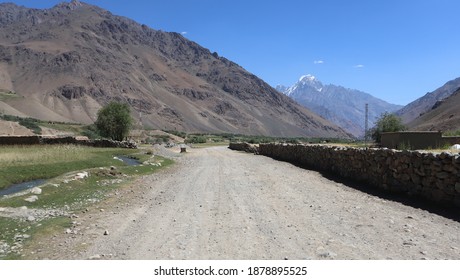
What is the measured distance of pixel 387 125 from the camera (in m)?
76.5

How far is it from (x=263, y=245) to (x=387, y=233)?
9.32 feet

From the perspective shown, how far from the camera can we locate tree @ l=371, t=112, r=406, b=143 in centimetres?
7576

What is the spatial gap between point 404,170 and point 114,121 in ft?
192

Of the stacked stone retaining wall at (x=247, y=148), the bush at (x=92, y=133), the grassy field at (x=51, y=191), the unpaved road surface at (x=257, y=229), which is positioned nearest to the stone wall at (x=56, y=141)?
the grassy field at (x=51, y=191)

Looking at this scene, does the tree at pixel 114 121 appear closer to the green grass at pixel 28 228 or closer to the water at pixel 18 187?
the water at pixel 18 187

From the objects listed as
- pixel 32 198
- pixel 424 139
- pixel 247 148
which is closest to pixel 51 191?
pixel 32 198

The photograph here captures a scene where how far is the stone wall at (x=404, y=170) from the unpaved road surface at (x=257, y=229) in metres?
1.08

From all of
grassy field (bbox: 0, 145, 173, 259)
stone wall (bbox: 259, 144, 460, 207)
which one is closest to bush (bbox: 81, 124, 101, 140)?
grassy field (bbox: 0, 145, 173, 259)

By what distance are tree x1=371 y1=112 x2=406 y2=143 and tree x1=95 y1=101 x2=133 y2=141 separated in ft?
142

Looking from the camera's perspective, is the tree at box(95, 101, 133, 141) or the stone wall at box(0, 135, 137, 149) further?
the tree at box(95, 101, 133, 141)

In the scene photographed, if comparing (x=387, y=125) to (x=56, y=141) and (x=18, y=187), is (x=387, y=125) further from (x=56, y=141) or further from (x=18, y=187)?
(x=18, y=187)

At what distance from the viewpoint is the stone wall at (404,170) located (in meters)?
11.8

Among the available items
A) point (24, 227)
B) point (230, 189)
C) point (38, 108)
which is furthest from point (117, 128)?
point (38, 108)

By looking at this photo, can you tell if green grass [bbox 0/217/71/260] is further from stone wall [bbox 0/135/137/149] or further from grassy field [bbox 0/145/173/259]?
stone wall [bbox 0/135/137/149]
